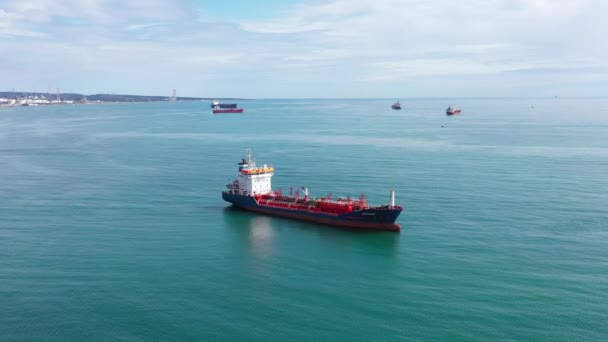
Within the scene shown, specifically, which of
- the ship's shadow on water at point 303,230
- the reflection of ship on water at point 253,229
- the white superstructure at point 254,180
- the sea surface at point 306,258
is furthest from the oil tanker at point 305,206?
the reflection of ship on water at point 253,229

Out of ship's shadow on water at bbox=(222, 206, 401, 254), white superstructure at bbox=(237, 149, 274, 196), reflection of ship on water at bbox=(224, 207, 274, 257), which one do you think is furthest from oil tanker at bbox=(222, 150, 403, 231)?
reflection of ship on water at bbox=(224, 207, 274, 257)

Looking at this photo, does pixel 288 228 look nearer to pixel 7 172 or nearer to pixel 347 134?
pixel 7 172

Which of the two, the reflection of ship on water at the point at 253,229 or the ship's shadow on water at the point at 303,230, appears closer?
the reflection of ship on water at the point at 253,229

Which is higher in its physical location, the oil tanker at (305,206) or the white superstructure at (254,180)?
the white superstructure at (254,180)

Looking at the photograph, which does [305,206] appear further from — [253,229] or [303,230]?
[253,229]

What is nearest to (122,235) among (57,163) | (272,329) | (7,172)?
(272,329)

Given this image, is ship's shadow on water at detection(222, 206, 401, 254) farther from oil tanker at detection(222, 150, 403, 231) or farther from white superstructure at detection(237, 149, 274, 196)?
white superstructure at detection(237, 149, 274, 196)

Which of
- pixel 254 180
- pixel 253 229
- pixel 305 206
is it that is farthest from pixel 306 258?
pixel 254 180

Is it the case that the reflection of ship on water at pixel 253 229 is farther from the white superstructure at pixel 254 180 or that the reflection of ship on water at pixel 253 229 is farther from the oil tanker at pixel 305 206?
the white superstructure at pixel 254 180
